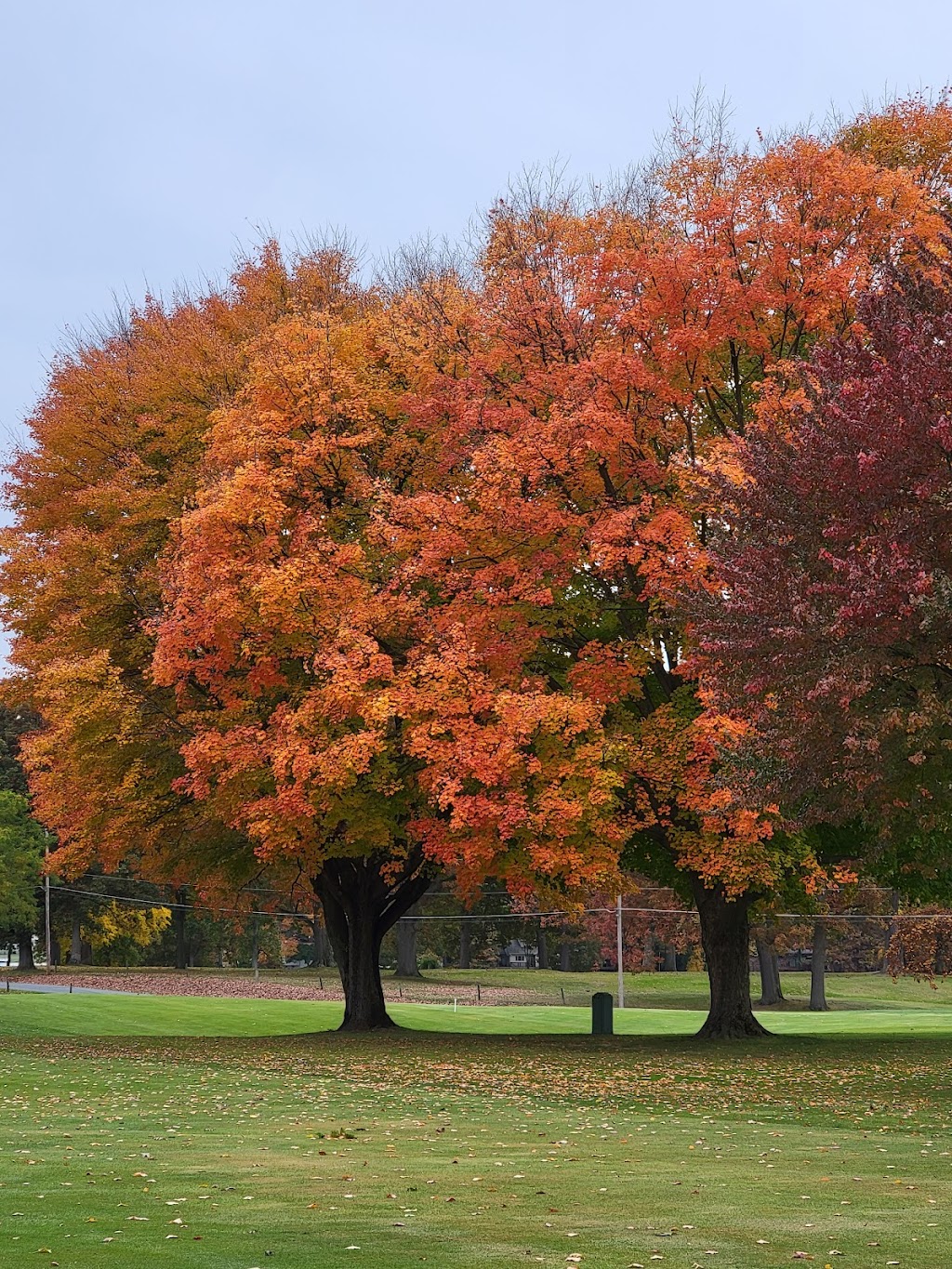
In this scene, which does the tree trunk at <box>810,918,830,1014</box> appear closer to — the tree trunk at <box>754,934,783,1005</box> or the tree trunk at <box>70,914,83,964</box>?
the tree trunk at <box>754,934,783,1005</box>

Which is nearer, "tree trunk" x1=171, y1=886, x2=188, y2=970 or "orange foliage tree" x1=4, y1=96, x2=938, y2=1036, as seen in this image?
"orange foliage tree" x1=4, y1=96, x2=938, y2=1036

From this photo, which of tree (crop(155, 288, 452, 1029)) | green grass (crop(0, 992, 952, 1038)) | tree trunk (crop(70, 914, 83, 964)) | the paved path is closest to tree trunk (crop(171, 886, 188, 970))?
tree trunk (crop(70, 914, 83, 964))

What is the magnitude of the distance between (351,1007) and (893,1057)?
42.5ft

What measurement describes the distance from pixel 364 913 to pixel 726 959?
29.7 ft

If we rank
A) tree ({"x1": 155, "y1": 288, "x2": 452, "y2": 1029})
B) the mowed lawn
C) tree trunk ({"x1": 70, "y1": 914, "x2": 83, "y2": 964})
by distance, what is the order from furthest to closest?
tree trunk ({"x1": 70, "y1": 914, "x2": 83, "y2": 964}), tree ({"x1": 155, "y1": 288, "x2": 452, "y2": 1029}), the mowed lawn

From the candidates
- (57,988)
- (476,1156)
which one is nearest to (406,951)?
(57,988)

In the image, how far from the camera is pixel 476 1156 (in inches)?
530

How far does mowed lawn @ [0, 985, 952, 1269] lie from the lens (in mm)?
8742

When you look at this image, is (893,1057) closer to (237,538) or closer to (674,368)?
(674,368)

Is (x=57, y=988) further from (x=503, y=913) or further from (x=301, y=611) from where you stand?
(x=301, y=611)

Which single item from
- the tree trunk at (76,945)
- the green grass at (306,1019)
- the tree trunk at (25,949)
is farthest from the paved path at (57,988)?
the tree trunk at (76,945)

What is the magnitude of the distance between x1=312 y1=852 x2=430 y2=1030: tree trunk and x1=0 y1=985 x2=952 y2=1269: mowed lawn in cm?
472

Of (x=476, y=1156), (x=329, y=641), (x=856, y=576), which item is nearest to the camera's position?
(x=476, y=1156)

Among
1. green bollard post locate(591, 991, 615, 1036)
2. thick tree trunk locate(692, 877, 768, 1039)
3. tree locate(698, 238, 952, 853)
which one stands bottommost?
green bollard post locate(591, 991, 615, 1036)
